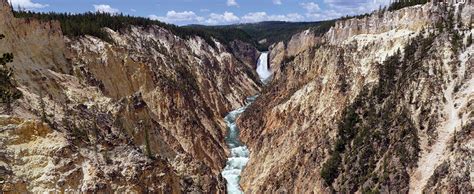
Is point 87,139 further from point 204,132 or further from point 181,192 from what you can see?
point 204,132

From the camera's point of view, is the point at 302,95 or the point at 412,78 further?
the point at 302,95

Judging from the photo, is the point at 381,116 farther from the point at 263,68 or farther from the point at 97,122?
the point at 263,68

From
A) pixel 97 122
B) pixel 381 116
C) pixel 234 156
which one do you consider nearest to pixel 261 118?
pixel 234 156

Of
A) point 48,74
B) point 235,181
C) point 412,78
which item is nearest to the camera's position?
point 48,74

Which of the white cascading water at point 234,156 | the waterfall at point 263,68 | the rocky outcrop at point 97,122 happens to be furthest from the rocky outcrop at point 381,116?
the waterfall at point 263,68

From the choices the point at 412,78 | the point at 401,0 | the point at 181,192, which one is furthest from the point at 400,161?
the point at 401,0

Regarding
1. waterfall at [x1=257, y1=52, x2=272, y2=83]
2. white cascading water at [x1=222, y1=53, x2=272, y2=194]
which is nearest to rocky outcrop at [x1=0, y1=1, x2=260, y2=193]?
white cascading water at [x1=222, y1=53, x2=272, y2=194]

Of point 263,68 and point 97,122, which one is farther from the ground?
point 97,122

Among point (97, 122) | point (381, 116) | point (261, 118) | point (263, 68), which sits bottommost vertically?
point (261, 118)
